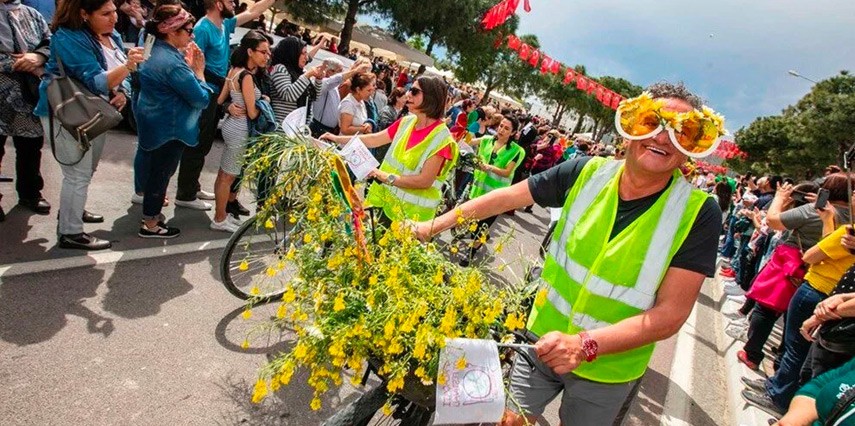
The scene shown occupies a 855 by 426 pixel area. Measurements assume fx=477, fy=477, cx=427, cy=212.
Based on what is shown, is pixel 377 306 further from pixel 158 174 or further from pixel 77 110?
pixel 158 174

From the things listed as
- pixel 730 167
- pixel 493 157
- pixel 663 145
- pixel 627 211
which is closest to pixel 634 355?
pixel 627 211

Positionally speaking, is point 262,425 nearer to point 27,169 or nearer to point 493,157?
point 27,169

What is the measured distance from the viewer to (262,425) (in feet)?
8.77

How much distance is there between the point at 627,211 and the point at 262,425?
2234 millimetres

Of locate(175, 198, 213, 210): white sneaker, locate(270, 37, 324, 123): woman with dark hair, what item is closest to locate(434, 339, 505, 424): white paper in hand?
locate(270, 37, 324, 123): woman with dark hair

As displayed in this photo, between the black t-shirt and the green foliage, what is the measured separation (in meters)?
29.3

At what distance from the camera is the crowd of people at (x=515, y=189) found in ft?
6.29

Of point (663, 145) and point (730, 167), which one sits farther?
point (730, 167)

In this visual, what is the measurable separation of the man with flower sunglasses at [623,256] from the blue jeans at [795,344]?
9.56ft

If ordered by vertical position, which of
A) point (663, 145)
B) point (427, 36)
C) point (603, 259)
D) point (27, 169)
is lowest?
point (27, 169)

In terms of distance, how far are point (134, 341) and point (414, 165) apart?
7.09 feet

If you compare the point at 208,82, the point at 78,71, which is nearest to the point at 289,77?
the point at 208,82

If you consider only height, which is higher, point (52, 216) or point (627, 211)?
point (627, 211)

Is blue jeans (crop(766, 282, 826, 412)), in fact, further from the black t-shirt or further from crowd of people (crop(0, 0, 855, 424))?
the black t-shirt
